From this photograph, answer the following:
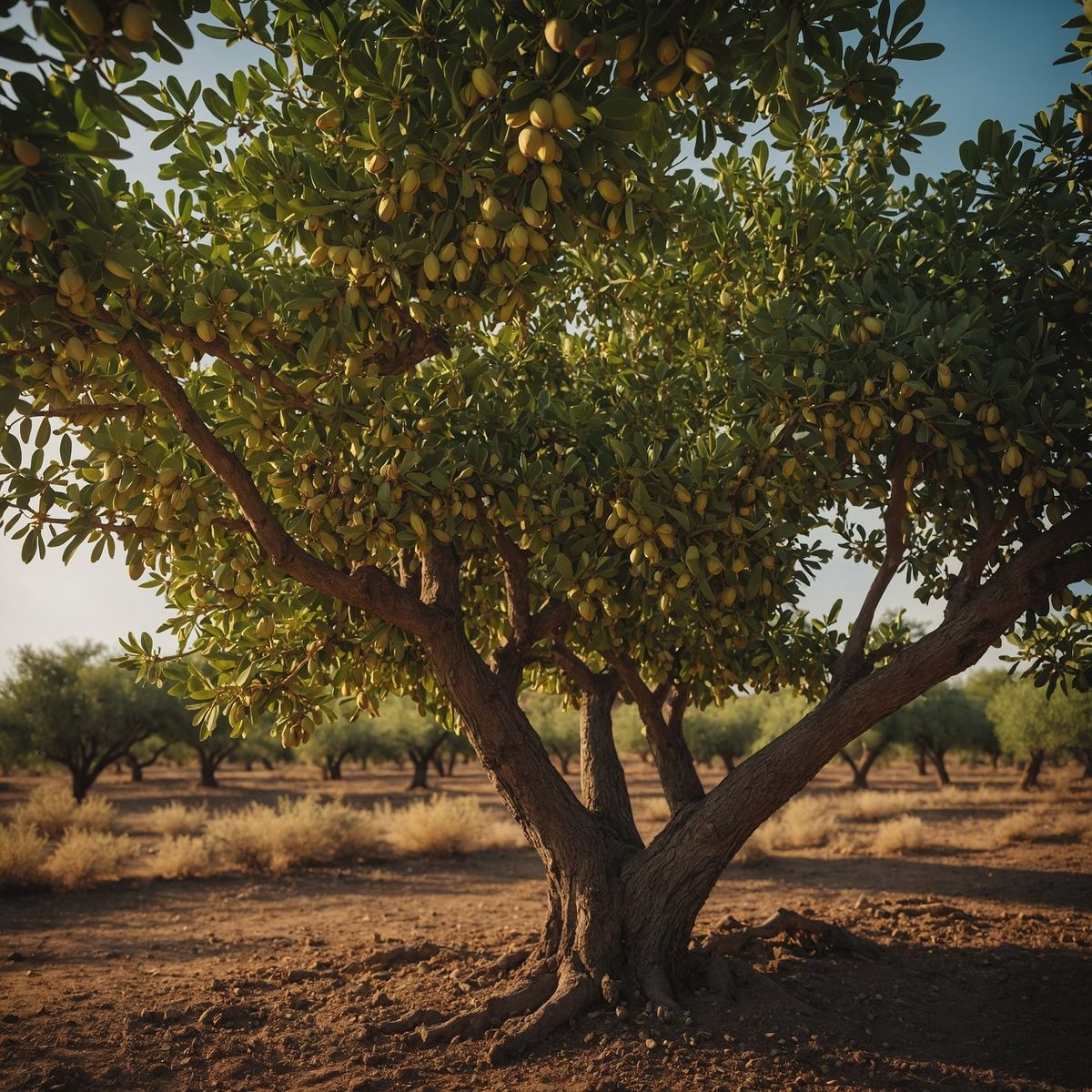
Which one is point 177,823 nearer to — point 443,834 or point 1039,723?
point 443,834

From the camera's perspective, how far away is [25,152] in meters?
2.69

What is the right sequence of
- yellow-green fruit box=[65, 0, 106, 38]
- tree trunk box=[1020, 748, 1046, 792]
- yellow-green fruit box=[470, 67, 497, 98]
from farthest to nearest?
tree trunk box=[1020, 748, 1046, 792]
yellow-green fruit box=[470, 67, 497, 98]
yellow-green fruit box=[65, 0, 106, 38]

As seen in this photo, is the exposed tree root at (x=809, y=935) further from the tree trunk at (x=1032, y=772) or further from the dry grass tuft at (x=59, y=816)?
the tree trunk at (x=1032, y=772)

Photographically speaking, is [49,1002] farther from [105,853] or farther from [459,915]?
[105,853]

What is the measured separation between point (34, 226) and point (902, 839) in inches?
781

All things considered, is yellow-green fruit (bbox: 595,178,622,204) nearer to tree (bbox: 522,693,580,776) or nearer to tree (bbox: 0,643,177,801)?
tree (bbox: 0,643,177,801)

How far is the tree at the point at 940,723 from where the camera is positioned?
36906 mm

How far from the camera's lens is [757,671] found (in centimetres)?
702

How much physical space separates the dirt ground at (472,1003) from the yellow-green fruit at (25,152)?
476 cm

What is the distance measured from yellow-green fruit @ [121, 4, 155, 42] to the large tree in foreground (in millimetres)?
14

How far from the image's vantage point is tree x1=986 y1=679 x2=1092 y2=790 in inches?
1199

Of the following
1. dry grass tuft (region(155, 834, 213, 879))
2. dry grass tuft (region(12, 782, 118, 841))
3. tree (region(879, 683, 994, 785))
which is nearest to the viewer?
dry grass tuft (region(155, 834, 213, 879))

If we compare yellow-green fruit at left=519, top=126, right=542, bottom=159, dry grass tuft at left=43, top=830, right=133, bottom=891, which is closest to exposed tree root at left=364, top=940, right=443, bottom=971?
yellow-green fruit at left=519, top=126, right=542, bottom=159

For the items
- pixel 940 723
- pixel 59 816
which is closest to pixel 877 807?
pixel 940 723
